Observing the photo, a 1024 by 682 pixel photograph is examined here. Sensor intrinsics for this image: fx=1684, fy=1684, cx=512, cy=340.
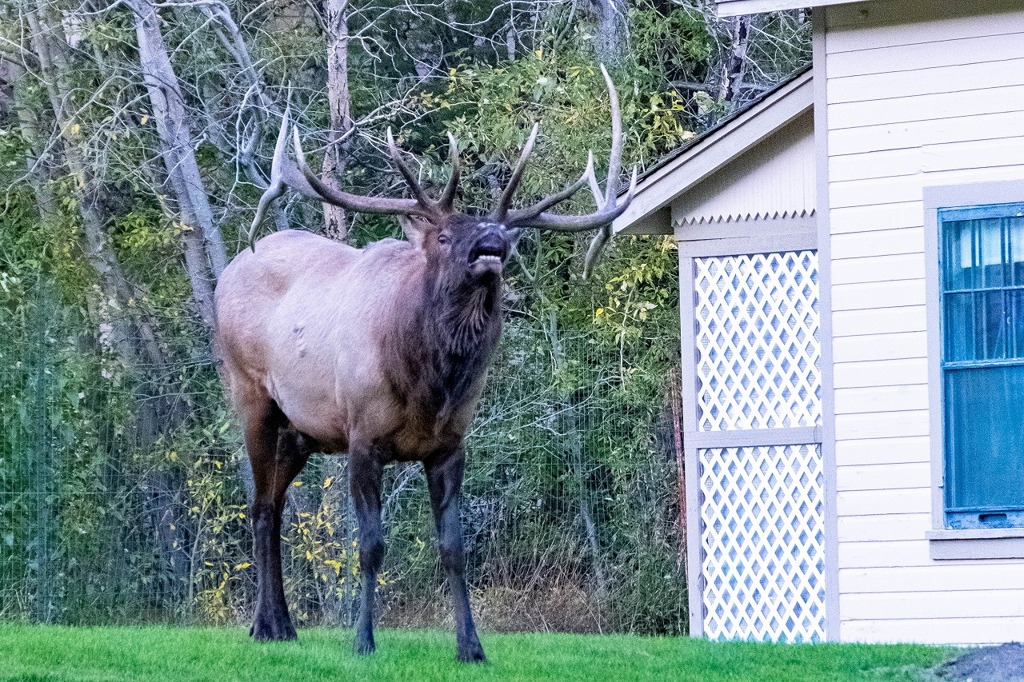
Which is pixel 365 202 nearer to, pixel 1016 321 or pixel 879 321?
pixel 879 321

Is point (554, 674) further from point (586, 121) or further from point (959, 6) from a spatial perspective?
point (586, 121)

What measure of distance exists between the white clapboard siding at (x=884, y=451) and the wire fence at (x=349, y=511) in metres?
3.57

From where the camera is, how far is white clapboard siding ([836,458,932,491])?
9578 millimetres

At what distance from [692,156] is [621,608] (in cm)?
410

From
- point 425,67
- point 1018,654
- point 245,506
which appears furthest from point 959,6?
point 425,67

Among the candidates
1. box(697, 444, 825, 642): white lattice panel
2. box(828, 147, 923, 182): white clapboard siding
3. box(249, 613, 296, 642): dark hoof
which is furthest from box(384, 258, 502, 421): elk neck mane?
box(697, 444, 825, 642): white lattice panel

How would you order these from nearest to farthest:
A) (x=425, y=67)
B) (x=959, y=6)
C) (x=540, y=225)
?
1. (x=540, y=225)
2. (x=959, y=6)
3. (x=425, y=67)

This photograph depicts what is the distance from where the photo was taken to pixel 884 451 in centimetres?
970

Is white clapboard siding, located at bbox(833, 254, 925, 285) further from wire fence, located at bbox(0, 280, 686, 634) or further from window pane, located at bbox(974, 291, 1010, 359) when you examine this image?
wire fence, located at bbox(0, 280, 686, 634)

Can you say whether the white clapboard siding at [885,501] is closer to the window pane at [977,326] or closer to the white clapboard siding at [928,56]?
the window pane at [977,326]

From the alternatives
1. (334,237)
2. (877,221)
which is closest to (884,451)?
(877,221)

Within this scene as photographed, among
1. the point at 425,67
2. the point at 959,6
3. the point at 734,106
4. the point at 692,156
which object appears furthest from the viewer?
the point at 425,67

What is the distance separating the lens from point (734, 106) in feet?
52.9

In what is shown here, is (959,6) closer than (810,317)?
Yes
